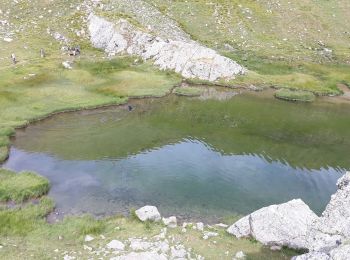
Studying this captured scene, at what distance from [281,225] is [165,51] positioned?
185ft

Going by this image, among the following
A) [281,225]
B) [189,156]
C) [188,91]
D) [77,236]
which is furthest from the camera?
[188,91]

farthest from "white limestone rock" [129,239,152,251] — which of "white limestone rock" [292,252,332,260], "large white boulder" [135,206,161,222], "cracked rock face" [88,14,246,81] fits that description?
"cracked rock face" [88,14,246,81]

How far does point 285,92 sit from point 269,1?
4977 centimetres

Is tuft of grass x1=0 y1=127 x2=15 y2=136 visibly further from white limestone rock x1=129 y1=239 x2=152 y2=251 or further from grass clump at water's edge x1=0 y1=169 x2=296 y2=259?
white limestone rock x1=129 y1=239 x2=152 y2=251

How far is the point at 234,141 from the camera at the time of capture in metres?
51.9

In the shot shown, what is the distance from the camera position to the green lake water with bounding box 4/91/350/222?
37.8m

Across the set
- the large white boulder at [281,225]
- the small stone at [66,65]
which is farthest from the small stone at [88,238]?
the small stone at [66,65]

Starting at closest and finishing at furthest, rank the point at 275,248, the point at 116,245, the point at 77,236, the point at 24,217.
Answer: the point at 116,245 < the point at 275,248 < the point at 77,236 < the point at 24,217

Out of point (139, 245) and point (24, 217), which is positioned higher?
point (139, 245)

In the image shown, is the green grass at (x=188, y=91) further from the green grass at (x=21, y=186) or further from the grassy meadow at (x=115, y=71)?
the green grass at (x=21, y=186)

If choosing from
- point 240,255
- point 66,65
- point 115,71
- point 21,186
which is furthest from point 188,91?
point 240,255

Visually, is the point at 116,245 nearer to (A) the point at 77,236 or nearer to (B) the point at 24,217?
(A) the point at 77,236

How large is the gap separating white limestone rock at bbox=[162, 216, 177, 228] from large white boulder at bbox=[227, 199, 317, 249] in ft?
15.3

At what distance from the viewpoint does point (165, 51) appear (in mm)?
80062
